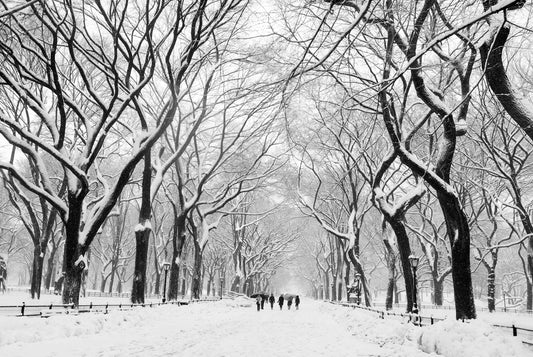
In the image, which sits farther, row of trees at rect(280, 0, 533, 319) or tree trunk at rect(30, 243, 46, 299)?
tree trunk at rect(30, 243, 46, 299)

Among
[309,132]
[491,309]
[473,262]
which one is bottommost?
[491,309]

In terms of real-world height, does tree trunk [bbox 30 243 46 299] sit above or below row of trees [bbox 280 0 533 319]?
below

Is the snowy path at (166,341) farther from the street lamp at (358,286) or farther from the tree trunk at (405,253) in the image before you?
the street lamp at (358,286)

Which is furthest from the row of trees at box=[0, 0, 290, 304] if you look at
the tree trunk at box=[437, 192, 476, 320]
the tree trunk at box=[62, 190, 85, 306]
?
the tree trunk at box=[437, 192, 476, 320]

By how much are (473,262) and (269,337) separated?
44.3m

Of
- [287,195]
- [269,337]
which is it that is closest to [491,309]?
[287,195]

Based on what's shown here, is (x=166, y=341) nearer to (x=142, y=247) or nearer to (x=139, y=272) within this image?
(x=139, y=272)

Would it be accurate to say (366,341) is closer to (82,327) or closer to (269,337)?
(269,337)

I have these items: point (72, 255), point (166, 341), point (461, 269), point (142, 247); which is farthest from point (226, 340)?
point (142, 247)

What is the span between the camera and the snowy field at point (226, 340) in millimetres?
8234

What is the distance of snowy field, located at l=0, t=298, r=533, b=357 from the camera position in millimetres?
8234

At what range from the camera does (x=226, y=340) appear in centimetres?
1128

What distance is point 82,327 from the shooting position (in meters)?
10.9

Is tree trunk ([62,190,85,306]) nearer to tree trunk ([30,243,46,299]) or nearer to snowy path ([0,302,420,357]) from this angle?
snowy path ([0,302,420,357])
